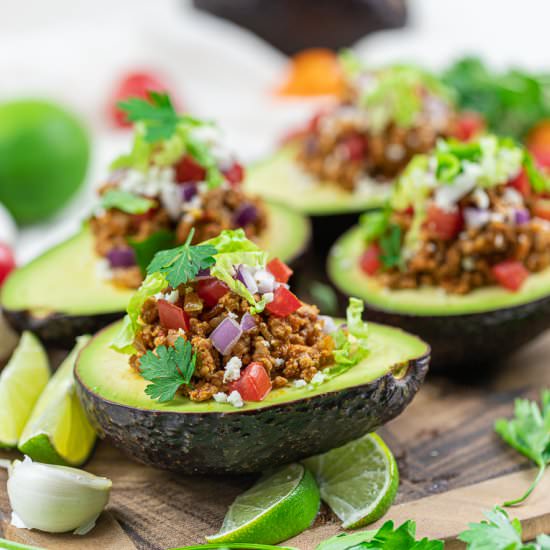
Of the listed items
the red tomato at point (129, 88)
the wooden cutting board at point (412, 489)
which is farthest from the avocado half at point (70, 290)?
the red tomato at point (129, 88)

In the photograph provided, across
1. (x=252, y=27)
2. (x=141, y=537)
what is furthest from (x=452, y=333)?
(x=252, y=27)

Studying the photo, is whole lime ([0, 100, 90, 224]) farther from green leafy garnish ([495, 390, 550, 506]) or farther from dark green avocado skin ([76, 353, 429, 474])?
green leafy garnish ([495, 390, 550, 506])

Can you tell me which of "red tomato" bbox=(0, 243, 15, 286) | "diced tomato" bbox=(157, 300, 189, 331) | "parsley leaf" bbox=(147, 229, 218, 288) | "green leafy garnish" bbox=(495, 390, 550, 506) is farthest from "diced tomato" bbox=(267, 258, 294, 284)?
"red tomato" bbox=(0, 243, 15, 286)

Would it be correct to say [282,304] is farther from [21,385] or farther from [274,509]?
[21,385]

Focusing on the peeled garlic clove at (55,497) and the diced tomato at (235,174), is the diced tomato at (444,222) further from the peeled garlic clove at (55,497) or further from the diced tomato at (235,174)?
the peeled garlic clove at (55,497)

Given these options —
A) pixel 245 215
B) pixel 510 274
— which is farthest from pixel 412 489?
pixel 245 215
